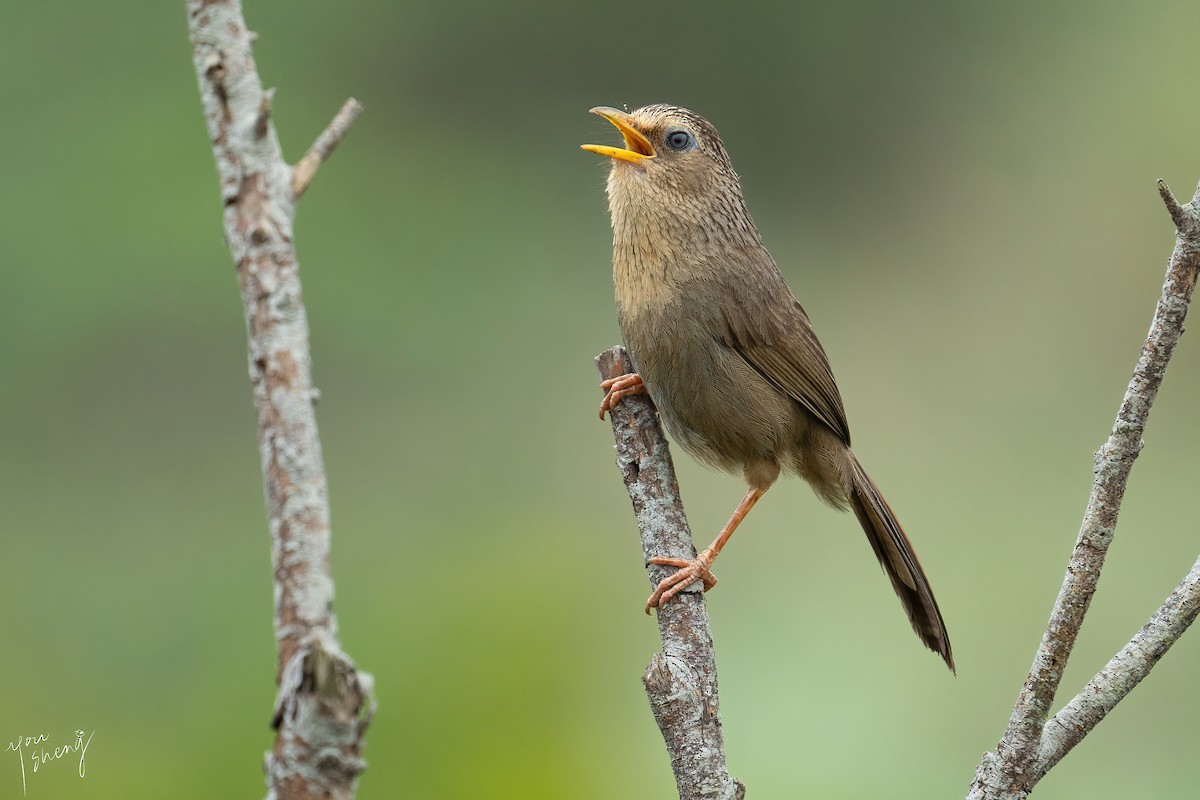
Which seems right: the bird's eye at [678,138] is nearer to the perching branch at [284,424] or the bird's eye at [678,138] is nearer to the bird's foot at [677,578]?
the bird's foot at [677,578]

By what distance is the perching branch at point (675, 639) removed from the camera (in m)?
1.81

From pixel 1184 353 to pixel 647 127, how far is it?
3.00m

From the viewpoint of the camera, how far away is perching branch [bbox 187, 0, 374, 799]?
1.15 m

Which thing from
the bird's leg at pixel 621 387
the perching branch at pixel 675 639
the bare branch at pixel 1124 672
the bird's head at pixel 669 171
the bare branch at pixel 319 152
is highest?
the bird's head at pixel 669 171

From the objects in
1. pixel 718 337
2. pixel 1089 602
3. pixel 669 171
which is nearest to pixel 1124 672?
pixel 1089 602

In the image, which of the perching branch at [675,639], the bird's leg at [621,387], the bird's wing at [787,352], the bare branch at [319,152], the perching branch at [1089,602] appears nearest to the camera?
the bare branch at [319,152]

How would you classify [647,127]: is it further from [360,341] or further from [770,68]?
[770,68]

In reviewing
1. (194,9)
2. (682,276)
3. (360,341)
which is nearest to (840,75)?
(360,341)

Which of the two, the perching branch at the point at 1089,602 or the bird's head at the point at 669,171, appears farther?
the bird's head at the point at 669,171

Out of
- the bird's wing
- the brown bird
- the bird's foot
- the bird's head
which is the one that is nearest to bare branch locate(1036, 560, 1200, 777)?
the bird's foot

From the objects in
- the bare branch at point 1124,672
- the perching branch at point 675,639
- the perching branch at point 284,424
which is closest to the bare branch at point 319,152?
the perching branch at point 284,424

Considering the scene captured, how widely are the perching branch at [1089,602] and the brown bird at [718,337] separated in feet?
2.79

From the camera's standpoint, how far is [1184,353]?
15.8 ft

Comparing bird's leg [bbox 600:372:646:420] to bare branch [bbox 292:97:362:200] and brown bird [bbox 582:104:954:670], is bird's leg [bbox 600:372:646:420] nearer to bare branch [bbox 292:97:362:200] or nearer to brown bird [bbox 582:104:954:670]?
brown bird [bbox 582:104:954:670]
